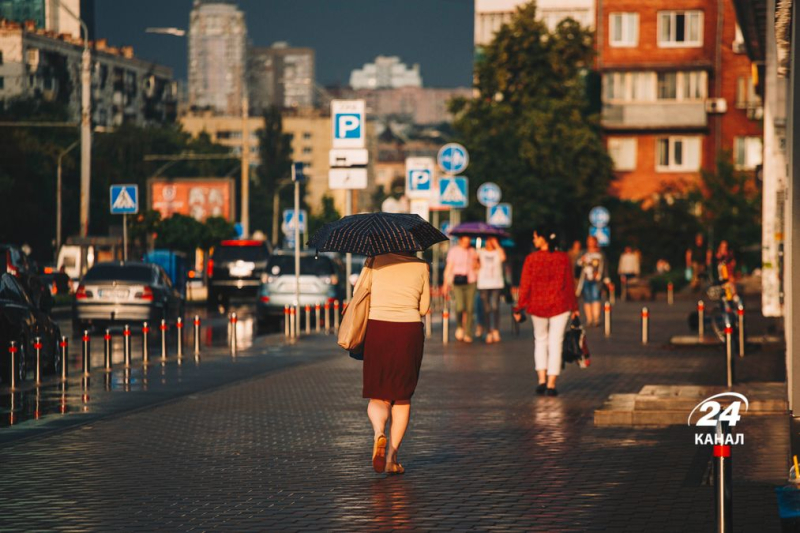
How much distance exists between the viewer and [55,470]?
37.1 ft

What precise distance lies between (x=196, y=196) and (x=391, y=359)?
61689 millimetres

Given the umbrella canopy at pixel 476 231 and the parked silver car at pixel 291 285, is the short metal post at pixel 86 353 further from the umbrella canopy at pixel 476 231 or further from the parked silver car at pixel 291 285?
the parked silver car at pixel 291 285

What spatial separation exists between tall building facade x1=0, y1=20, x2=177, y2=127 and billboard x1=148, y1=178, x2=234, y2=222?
555 centimetres

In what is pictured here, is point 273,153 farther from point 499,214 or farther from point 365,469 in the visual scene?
point 365,469

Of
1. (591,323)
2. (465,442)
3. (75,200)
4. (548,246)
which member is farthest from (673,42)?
(465,442)

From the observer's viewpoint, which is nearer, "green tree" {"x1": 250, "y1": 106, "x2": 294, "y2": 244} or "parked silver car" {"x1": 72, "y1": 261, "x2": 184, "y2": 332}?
"parked silver car" {"x1": 72, "y1": 261, "x2": 184, "y2": 332}

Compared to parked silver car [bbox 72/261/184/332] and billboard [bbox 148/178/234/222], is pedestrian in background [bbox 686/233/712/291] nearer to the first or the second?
billboard [bbox 148/178/234/222]

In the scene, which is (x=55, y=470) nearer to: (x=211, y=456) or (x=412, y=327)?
(x=211, y=456)

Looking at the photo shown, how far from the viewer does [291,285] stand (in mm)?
34250

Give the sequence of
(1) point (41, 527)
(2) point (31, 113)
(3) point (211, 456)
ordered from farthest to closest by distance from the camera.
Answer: (2) point (31, 113), (3) point (211, 456), (1) point (41, 527)

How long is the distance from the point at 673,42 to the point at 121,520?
73.2m

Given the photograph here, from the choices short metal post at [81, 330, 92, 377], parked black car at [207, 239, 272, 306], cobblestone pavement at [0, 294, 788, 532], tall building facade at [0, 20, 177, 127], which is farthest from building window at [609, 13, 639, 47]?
cobblestone pavement at [0, 294, 788, 532]

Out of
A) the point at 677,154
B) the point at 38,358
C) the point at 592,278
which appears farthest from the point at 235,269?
the point at 677,154

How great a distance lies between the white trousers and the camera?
17047 mm
